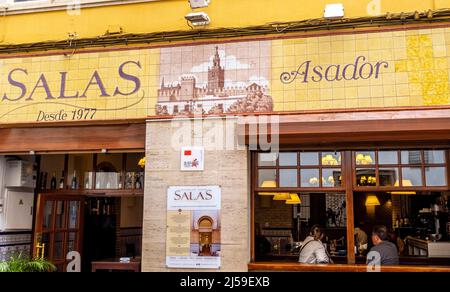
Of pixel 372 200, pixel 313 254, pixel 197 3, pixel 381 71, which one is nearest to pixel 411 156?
pixel 381 71

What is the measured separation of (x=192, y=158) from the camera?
7.02 meters

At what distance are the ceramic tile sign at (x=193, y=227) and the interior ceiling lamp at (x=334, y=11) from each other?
9.85 feet

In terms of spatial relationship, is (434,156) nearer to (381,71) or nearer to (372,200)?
(381,71)

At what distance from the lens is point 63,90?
25.3 feet

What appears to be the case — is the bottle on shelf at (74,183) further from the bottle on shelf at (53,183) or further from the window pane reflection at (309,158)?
the window pane reflection at (309,158)

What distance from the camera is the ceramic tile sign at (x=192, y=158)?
6.99 meters

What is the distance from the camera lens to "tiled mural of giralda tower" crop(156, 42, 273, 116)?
697 centimetres

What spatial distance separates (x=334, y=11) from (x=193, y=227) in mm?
3766

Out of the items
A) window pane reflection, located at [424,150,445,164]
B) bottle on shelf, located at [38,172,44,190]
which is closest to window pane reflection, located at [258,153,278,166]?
window pane reflection, located at [424,150,445,164]

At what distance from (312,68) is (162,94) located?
7.65 ft

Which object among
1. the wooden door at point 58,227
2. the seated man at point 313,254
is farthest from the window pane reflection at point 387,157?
the wooden door at point 58,227
